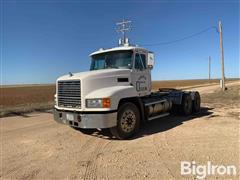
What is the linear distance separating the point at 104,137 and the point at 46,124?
3.57m

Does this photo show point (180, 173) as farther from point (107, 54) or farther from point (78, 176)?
point (107, 54)

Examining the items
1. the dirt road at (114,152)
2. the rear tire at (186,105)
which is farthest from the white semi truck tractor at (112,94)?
the rear tire at (186,105)

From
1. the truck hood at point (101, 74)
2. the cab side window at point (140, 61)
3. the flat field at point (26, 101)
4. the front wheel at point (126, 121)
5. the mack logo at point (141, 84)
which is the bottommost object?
the flat field at point (26, 101)

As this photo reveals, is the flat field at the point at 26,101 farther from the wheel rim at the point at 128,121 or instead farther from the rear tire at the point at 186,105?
the rear tire at the point at 186,105

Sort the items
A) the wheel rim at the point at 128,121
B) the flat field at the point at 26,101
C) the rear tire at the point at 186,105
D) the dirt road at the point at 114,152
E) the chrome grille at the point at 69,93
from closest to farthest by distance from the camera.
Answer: the dirt road at the point at 114,152, the chrome grille at the point at 69,93, the wheel rim at the point at 128,121, the rear tire at the point at 186,105, the flat field at the point at 26,101

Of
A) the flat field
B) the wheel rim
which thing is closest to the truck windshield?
the wheel rim

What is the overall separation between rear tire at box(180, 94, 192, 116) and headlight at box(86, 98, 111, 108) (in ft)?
18.3

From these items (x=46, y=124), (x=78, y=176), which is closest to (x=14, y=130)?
(x=46, y=124)

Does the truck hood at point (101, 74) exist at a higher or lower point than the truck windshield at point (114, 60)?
lower

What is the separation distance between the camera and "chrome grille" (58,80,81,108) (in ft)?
23.1

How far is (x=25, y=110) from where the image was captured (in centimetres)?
1466

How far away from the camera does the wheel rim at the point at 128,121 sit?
23.8 ft

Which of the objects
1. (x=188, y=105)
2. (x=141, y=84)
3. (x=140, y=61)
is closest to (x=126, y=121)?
(x=141, y=84)

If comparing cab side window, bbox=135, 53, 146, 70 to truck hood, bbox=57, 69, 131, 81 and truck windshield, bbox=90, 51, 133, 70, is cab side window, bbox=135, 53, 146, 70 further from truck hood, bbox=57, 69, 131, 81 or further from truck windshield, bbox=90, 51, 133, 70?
truck hood, bbox=57, 69, 131, 81
